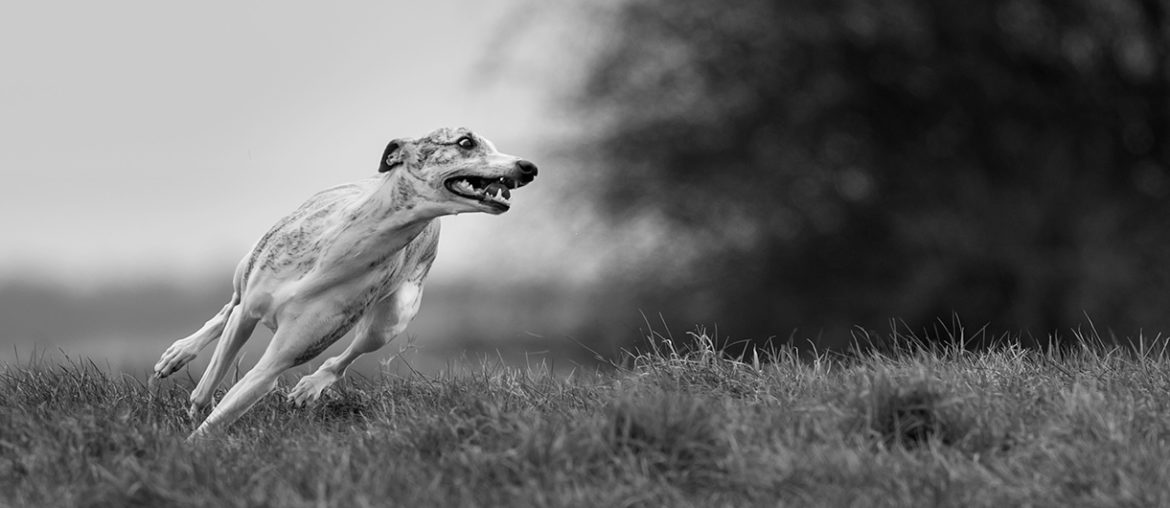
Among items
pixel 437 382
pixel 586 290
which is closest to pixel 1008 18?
pixel 586 290

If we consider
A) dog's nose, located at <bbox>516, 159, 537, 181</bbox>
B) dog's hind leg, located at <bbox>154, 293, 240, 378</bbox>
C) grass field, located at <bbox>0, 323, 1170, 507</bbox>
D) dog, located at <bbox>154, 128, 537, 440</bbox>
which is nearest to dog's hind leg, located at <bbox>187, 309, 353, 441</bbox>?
dog, located at <bbox>154, 128, 537, 440</bbox>

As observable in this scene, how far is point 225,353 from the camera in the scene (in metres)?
6.97

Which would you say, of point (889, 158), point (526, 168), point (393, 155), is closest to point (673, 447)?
point (526, 168)

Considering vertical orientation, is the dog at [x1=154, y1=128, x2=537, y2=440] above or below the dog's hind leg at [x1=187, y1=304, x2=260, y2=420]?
above

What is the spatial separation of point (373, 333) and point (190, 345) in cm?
88

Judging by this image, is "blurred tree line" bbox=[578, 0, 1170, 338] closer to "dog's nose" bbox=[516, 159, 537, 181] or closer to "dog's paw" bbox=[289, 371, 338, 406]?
"dog's paw" bbox=[289, 371, 338, 406]

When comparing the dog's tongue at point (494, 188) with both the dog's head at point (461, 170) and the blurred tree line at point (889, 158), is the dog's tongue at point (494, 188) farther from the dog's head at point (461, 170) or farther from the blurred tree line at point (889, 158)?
the blurred tree line at point (889, 158)

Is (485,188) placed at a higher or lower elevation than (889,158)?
higher

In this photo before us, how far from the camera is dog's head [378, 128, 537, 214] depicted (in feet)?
20.6

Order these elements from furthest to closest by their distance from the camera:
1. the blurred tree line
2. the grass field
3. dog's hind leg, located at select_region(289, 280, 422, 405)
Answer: the blurred tree line
dog's hind leg, located at select_region(289, 280, 422, 405)
the grass field

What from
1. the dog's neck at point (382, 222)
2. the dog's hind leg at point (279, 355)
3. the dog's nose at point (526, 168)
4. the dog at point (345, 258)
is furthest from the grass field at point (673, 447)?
the dog's nose at point (526, 168)

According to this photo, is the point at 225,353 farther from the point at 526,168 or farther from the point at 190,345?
the point at 526,168

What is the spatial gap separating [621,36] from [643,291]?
3.17 m

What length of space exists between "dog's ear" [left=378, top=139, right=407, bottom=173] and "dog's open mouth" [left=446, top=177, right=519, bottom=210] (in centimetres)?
29
